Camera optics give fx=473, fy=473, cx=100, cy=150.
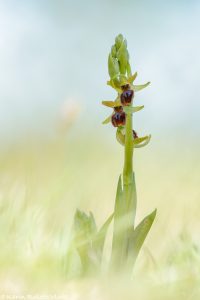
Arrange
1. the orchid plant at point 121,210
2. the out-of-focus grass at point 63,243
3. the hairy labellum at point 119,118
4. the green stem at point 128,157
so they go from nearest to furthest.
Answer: the out-of-focus grass at point 63,243
the orchid plant at point 121,210
the green stem at point 128,157
the hairy labellum at point 119,118

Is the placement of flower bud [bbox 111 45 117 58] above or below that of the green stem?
above

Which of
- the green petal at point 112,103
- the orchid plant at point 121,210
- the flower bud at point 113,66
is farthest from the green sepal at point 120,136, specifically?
the flower bud at point 113,66

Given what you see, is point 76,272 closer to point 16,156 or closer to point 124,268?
point 124,268

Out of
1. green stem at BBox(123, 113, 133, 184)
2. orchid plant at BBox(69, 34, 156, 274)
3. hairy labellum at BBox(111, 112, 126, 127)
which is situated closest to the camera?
orchid plant at BBox(69, 34, 156, 274)

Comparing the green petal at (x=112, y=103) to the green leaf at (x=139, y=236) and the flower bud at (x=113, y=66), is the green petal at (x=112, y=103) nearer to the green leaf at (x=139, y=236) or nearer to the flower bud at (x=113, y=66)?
the flower bud at (x=113, y=66)

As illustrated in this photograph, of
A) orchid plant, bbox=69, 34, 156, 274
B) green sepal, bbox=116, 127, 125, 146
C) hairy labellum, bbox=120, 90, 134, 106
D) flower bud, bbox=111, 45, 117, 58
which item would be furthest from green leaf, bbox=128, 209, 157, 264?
flower bud, bbox=111, 45, 117, 58

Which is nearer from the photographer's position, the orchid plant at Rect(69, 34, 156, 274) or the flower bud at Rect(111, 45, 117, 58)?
the orchid plant at Rect(69, 34, 156, 274)

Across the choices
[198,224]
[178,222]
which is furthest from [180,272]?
[178,222]

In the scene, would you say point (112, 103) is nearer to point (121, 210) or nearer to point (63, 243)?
point (121, 210)

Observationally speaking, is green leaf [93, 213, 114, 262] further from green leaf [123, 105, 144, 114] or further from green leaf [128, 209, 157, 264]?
green leaf [123, 105, 144, 114]
